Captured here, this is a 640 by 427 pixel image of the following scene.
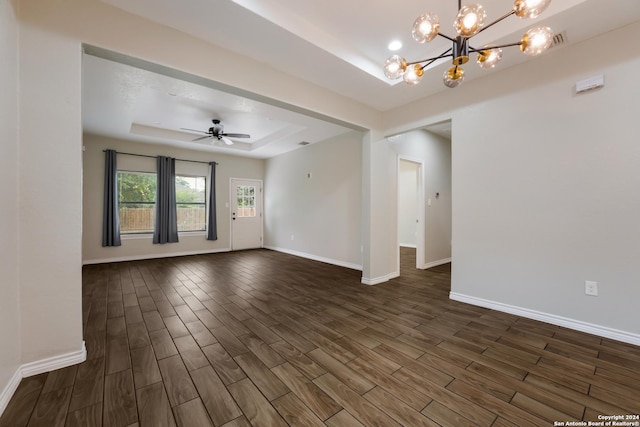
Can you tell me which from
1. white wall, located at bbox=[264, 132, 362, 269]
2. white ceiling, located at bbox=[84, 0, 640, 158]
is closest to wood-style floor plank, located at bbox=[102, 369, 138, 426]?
white ceiling, located at bbox=[84, 0, 640, 158]

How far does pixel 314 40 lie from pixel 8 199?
2645 mm

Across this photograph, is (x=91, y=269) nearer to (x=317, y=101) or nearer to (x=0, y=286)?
(x=0, y=286)

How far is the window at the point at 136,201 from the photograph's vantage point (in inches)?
227

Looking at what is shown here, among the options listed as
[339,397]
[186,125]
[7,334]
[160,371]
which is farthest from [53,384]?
[186,125]

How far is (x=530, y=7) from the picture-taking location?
1.42m

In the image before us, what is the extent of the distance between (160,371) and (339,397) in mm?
1300

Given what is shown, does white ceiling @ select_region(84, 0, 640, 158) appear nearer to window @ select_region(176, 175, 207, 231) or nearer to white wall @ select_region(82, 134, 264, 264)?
white wall @ select_region(82, 134, 264, 264)

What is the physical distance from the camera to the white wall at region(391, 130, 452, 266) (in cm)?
489

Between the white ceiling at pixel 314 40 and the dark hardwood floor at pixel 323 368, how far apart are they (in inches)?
99.0

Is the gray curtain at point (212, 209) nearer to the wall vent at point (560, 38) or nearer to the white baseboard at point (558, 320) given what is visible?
the white baseboard at point (558, 320)

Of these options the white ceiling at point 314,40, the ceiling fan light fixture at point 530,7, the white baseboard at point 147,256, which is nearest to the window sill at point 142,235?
the white baseboard at point 147,256

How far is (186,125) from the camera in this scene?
5.10 meters

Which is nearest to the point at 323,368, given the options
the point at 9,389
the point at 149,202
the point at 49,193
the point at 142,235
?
the point at 9,389

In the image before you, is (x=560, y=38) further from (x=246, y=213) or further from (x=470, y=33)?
(x=246, y=213)
